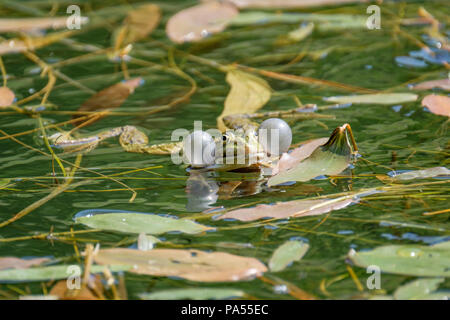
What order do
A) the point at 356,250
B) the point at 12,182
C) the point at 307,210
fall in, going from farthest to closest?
1. the point at 12,182
2. the point at 307,210
3. the point at 356,250

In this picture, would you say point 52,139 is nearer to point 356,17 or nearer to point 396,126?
point 396,126

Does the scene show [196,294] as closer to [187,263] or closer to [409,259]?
[187,263]

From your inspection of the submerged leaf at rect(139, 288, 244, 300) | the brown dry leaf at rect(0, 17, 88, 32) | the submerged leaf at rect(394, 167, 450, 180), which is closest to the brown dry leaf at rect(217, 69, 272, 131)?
the submerged leaf at rect(394, 167, 450, 180)

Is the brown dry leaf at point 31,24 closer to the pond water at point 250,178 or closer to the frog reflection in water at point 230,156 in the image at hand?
the pond water at point 250,178

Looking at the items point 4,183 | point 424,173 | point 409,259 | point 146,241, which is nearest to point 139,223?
point 146,241

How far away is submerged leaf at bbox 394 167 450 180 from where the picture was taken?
1.48 meters

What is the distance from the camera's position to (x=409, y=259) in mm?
1170

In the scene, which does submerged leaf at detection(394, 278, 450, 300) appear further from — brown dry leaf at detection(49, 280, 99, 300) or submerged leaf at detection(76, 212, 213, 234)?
brown dry leaf at detection(49, 280, 99, 300)

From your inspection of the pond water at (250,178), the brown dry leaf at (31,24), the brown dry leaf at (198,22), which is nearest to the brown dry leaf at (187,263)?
the pond water at (250,178)

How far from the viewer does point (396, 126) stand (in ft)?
6.20

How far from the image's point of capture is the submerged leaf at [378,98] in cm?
204

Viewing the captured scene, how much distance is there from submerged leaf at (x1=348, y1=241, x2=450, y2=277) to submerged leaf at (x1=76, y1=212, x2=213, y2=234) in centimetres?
38
